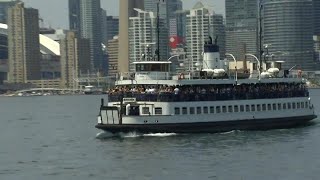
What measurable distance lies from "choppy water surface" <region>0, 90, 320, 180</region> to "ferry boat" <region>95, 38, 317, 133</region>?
897mm

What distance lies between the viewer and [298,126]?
75062 millimetres

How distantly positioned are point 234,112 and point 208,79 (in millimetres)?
3251

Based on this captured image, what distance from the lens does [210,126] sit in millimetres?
65562

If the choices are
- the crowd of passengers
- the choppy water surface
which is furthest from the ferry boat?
the choppy water surface

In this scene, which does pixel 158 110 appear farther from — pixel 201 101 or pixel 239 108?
pixel 239 108

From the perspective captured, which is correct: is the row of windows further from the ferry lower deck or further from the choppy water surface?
the choppy water surface

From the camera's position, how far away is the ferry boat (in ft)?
205

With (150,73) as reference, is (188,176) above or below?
below

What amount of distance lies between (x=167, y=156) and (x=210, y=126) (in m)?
11.1

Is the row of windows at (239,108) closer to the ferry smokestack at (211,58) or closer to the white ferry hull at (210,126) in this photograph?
the white ferry hull at (210,126)

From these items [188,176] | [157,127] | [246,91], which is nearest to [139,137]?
[157,127]

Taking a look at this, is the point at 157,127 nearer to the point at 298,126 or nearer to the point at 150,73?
the point at 150,73

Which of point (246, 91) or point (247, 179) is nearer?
point (247, 179)

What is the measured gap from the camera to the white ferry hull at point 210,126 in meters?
62.3
